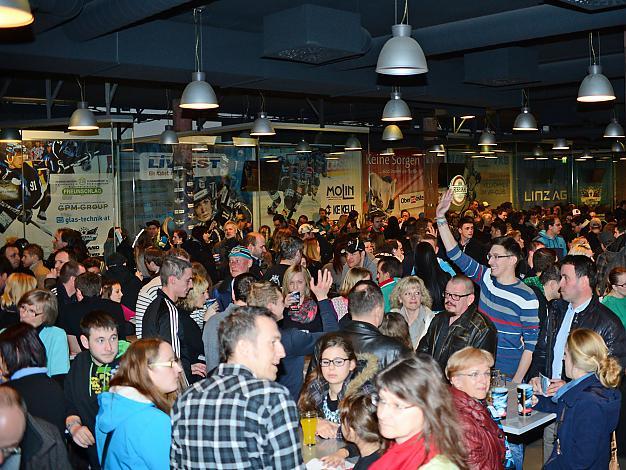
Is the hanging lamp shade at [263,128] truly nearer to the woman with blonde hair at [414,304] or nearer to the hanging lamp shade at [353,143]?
the hanging lamp shade at [353,143]

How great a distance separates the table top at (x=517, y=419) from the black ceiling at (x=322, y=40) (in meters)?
3.05

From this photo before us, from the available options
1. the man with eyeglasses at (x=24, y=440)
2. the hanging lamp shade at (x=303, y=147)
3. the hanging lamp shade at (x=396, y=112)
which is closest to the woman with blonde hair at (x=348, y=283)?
the hanging lamp shade at (x=396, y=112)

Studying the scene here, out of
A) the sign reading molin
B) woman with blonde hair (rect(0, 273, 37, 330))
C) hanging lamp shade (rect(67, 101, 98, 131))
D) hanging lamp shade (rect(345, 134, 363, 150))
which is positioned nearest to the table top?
woman with blonde hair (rect(0, 273, 37, 330))

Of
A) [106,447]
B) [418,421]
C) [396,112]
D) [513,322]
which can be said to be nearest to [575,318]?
[513,322]

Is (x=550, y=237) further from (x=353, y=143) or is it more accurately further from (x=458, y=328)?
(x=458, y=328)

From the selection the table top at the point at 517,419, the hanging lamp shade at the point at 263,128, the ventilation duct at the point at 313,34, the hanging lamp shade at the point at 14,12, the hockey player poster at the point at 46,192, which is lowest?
the table top at the point at 517,419

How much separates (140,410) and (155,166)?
9971mm

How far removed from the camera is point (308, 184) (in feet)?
48.2

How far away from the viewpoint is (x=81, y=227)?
38.4ft

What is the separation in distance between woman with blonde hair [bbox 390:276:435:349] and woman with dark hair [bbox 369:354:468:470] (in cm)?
339

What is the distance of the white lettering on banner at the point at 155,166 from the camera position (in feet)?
41.7

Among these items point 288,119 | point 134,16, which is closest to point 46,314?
point 134,16

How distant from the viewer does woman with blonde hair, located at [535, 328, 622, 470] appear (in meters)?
3.80

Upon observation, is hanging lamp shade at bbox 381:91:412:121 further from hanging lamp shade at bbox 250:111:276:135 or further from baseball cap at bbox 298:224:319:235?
baseball cap at bbox 298:224:319:235
